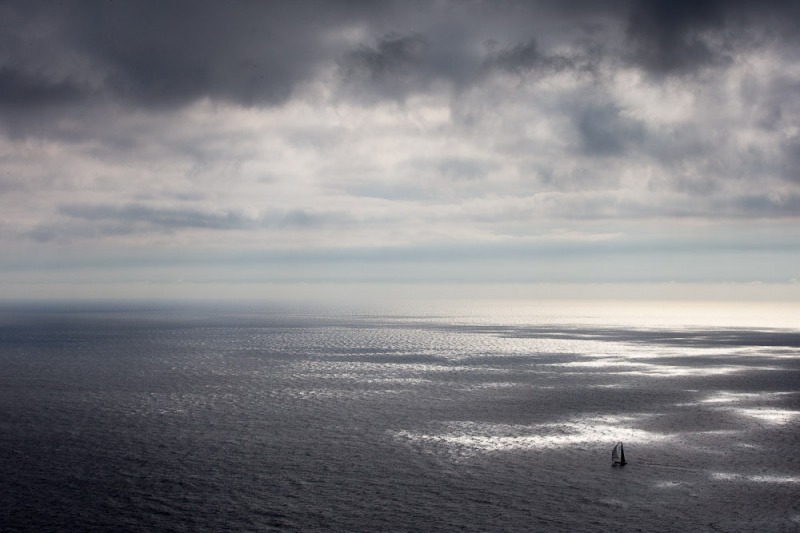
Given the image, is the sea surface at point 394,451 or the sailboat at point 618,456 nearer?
the sea surface at point 394,451

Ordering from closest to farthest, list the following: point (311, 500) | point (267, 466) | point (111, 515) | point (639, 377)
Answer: point (111, 515) → point (311, 500) → point (267, 466) → point (639, 377)

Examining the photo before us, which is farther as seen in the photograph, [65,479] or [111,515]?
[65,479]

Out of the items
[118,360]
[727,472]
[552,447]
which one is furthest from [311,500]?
[118,360]

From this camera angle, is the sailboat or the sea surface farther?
the sailboat

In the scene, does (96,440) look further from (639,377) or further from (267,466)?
(639,377)

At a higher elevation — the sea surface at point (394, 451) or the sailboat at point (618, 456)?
the sailboat at point (618, 456)

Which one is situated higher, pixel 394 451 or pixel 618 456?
pixel 618 456

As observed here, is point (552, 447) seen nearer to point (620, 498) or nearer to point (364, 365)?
point (620, 498)

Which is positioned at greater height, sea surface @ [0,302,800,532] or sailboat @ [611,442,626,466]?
sailboat @ [611,442,626,466]

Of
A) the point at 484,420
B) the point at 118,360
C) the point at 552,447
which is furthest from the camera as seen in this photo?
the point at 118,360

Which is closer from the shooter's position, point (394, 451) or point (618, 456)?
point (618, 456)
